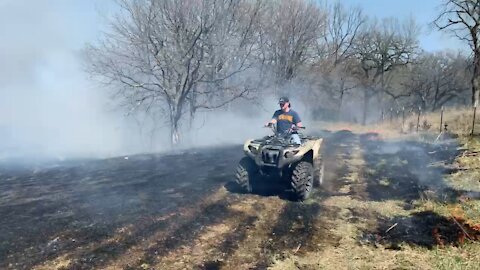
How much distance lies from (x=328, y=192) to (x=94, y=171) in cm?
658

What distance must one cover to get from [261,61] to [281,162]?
66.0ft

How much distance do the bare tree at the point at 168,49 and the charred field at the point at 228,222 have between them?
767 cm

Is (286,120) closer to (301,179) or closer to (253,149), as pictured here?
(253,149)

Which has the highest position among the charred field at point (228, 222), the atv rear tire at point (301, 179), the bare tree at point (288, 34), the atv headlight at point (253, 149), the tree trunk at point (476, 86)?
the bare tree at point (288, 34)

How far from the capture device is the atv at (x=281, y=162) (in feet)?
25.5

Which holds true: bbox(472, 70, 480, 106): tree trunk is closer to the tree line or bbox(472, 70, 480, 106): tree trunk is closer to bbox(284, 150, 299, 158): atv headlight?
the tree line

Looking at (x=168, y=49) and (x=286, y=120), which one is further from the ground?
(x=168, y=49)

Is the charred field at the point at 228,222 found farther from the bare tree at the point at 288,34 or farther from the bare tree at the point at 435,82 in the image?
the bare tree at the point at 435,82

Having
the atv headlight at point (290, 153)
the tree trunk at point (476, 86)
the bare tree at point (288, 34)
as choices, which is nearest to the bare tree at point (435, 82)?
the tree trunk at point (476, 86)

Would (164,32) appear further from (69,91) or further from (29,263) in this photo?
(29,263)

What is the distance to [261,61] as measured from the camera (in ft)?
89.1

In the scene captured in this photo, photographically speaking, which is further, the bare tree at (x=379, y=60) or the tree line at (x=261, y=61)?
the bare tree at (x=379, y=60)

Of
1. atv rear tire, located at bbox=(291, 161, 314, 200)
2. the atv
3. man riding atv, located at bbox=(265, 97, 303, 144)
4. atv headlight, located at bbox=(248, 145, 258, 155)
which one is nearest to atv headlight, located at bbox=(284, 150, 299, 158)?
the atv

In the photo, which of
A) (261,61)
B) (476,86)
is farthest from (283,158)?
(476,86)
